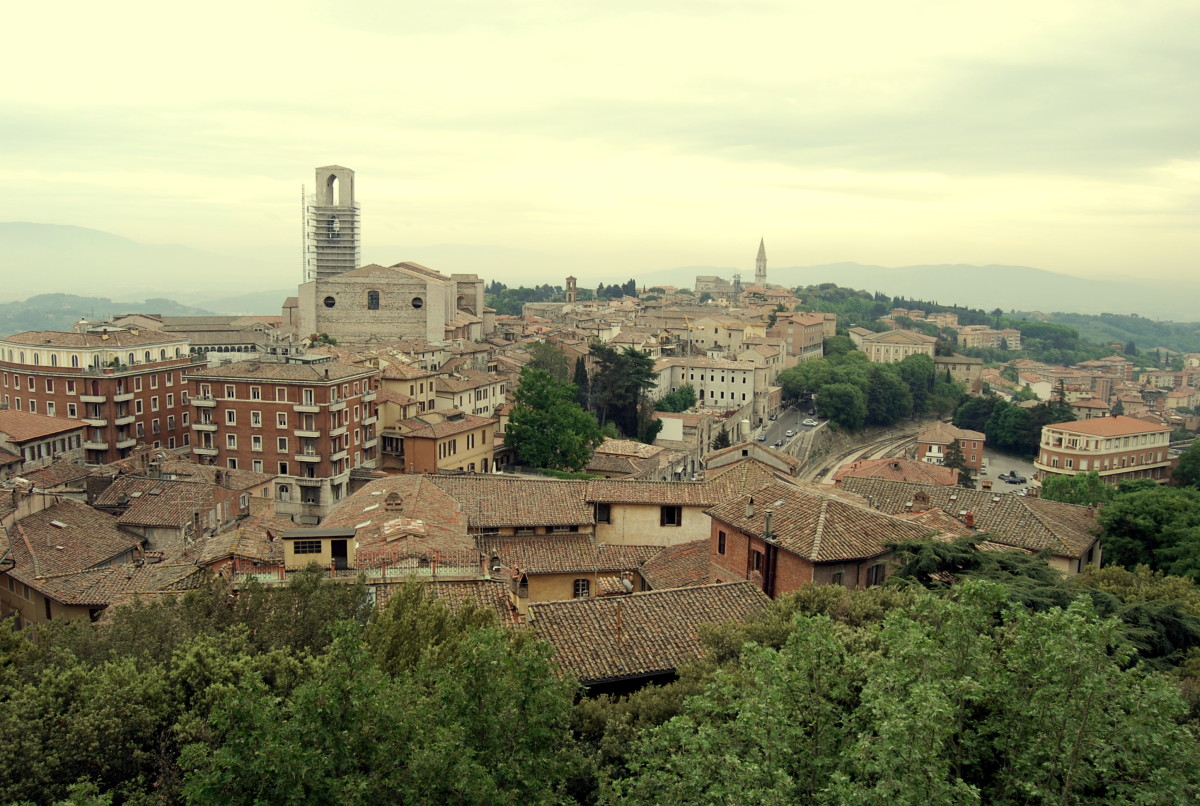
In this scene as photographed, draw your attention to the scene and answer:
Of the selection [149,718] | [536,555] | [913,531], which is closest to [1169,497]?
[913,531]

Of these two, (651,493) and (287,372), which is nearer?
(651,493)

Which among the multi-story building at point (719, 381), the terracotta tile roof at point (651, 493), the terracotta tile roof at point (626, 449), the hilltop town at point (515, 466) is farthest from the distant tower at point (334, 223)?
the terracotta tile roof at point (651, 493)

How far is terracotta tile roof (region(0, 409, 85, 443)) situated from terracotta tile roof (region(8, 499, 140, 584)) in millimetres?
14557

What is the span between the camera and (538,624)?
1521cm

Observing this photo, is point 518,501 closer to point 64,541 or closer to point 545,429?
point 64,541

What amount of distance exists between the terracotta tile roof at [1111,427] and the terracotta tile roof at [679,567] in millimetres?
51372

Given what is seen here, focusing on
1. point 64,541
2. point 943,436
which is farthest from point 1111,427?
point 64,541

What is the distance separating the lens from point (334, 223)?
317ft

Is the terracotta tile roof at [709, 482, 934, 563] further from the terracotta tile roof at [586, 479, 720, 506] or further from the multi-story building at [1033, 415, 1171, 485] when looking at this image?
the multi-story building at [1033, 415, 1171, 485]

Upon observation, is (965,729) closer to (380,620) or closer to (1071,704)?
(1071,704)

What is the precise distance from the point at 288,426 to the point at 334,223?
5874 centimetres

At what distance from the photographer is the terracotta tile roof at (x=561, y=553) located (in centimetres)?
2227

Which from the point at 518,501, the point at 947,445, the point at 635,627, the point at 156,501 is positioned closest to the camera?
the point at 635,627

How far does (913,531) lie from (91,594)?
706 inches
